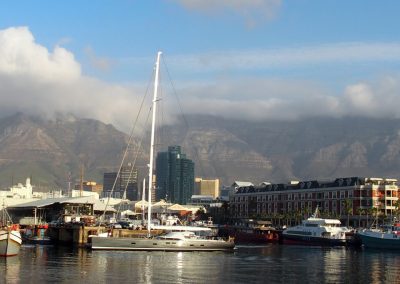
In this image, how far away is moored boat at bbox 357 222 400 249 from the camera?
133 metres

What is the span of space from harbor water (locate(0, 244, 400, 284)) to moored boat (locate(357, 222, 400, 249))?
33533 mm

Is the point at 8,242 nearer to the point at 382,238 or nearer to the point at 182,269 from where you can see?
the point at 182,269

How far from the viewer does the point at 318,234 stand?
156375 millimetres

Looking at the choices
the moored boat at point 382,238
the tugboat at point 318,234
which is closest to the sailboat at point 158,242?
the moored boat at point 382,238

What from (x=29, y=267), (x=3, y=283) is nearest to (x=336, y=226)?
(x=29, y=267)

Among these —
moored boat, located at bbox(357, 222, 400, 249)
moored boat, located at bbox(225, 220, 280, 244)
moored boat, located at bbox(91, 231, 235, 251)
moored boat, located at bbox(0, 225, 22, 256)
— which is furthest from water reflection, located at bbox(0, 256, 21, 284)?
moored boat, located at bbox(225, 220, 280, 244)

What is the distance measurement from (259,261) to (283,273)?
59.5ft

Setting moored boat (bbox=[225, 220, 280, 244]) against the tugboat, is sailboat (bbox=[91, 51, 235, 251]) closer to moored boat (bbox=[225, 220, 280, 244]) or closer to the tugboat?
the tugboat

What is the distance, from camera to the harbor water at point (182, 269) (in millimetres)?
65125

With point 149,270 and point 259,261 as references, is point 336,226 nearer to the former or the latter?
point 259,261

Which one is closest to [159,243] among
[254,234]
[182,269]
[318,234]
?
[182,269]

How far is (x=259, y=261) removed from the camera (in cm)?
9281

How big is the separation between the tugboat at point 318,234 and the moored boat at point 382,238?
1135cm

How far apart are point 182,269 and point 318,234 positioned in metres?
86.6
